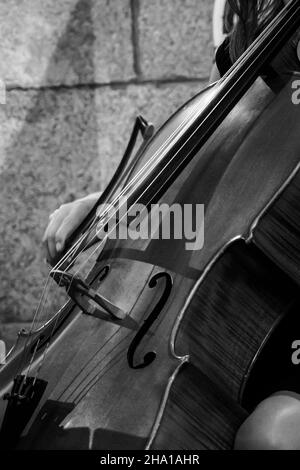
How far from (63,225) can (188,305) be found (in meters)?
0.37

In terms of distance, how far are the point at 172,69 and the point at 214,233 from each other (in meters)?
1.12

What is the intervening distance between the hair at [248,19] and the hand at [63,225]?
320mm

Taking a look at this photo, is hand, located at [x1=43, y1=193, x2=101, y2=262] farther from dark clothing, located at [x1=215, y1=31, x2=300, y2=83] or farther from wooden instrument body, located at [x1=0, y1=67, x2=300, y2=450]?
dark clothing, located at [x1=215, y1=31, x2=300, y2=83]

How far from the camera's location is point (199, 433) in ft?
2.34

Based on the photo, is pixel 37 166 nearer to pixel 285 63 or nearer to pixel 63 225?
pixel 63 225

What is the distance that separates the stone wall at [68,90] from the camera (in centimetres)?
183

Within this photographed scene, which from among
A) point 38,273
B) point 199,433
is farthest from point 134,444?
point 38,273

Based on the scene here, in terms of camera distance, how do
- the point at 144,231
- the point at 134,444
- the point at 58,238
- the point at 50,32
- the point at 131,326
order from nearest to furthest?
the point at 134,444 < the point at 131,326 < the point at 144,231 < the point at 58,238 < the point at 50,32

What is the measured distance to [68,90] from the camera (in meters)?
1.84

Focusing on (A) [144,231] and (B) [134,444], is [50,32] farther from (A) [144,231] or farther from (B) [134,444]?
(B) [134,444]

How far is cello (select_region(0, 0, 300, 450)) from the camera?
2.31 feet
